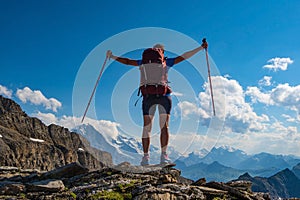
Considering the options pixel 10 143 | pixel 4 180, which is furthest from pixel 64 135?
pixel 4 180

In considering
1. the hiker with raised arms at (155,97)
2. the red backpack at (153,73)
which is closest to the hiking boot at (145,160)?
the hiker with raised arms at (155,97)

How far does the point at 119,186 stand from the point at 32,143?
142m

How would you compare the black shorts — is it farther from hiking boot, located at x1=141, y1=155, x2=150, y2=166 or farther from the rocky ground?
the rocky ground

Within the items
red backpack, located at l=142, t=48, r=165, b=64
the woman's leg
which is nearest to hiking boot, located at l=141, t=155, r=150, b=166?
the woman's leg

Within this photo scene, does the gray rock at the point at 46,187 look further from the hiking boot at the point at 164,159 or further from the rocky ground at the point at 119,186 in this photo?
the hiking boot at the point at 164,159

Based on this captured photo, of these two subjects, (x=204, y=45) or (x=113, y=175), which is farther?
(x=204, y=45)

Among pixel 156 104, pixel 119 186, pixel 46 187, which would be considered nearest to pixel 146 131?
pixel 156 104

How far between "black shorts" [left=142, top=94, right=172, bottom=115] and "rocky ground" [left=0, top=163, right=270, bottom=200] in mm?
2138

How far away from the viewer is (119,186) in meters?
10.5

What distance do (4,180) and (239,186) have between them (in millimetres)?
8638

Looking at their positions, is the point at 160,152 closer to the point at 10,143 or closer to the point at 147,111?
the point at 147,111

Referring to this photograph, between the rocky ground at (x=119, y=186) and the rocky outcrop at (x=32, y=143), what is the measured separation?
104 m

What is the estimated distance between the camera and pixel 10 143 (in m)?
130

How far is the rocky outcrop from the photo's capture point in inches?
5025
